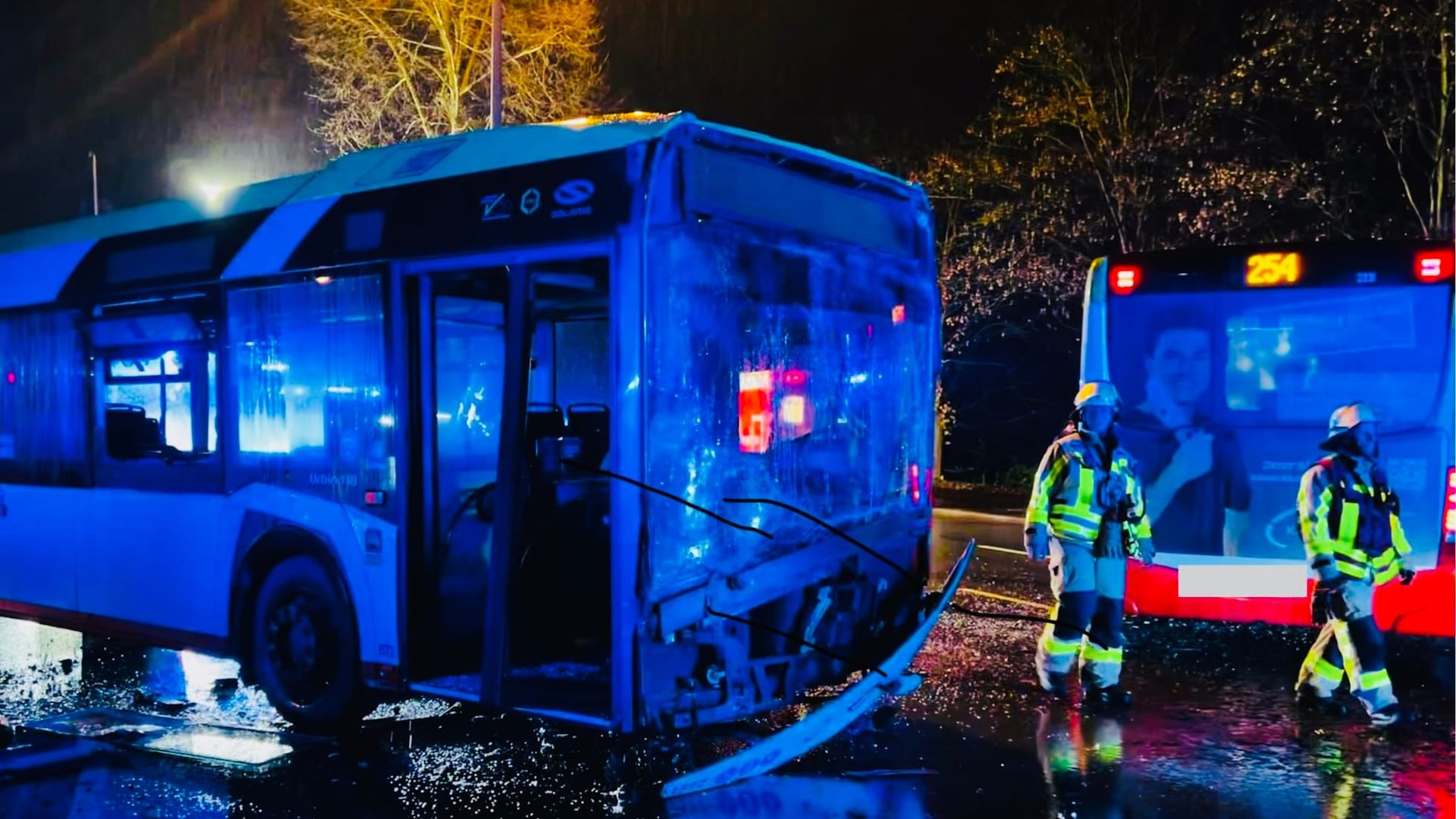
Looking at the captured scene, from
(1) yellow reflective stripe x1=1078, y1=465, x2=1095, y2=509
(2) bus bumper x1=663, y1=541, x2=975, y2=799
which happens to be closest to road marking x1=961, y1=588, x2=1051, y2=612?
(1) yellow reflective stripe x1=1078, y1=465, x2=1095, y2=509

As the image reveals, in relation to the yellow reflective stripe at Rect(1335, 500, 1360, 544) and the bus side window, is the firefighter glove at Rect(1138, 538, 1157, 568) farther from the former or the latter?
the bus side window

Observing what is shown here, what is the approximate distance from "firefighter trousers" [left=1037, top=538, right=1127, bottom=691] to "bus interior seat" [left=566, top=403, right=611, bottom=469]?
2.68m

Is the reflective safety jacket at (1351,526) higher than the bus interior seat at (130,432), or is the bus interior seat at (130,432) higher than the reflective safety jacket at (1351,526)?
the bus interior seat at (130,432)

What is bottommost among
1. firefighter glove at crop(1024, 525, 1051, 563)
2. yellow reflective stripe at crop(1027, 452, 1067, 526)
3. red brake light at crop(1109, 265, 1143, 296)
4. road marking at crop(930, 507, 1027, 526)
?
road marking at crop(930, 507, 1027, 526)

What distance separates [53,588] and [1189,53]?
17421 mm

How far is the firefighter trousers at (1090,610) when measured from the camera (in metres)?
6.87

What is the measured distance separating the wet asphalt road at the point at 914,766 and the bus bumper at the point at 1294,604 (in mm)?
430

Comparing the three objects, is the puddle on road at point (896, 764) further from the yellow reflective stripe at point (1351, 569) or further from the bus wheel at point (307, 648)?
the yellow reflective stripe at point (1351, 569)

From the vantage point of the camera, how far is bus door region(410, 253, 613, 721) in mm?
5379

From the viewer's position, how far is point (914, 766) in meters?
5.85

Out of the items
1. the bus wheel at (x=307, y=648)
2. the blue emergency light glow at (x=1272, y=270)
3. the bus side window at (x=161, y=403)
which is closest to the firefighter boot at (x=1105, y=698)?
the blue emergency light glow at (x=1272, y=270)

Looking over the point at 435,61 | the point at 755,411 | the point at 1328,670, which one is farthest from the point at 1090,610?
the point at 435,61

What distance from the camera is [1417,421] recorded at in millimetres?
7410

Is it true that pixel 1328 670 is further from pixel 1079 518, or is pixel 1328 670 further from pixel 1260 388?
pixel 1260 388
